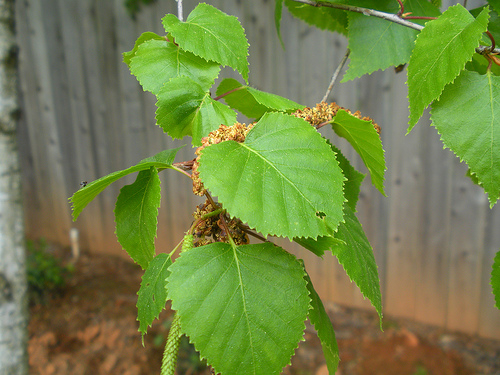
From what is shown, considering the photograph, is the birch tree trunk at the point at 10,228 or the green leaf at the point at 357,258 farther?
the birch tree trunk at the point at 10,228

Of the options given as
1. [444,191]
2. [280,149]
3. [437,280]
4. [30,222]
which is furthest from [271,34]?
[30,222]

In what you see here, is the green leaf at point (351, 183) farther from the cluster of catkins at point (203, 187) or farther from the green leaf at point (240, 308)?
the green leaf at point (240, 308)

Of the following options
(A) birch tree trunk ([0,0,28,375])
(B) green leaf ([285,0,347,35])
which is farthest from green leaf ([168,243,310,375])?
(A) birch tree trunk ([0,0,28,375])

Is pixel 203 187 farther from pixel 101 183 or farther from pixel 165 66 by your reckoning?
pixel 165 66

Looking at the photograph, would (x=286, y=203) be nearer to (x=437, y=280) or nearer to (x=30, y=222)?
(x=437, y=280)

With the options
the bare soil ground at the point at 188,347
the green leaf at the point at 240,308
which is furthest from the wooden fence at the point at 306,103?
the green leaf at the point at 240,308

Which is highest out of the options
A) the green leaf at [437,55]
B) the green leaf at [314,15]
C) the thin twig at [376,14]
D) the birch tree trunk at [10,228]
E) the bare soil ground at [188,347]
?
the green leaf at [314,15]

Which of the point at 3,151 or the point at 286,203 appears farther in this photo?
the point at 3,151
